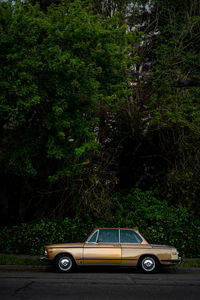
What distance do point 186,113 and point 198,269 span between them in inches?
310

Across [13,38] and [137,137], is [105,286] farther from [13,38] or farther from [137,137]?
[137,137]

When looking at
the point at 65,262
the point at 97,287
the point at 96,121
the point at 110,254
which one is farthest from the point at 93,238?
the point at 96,121

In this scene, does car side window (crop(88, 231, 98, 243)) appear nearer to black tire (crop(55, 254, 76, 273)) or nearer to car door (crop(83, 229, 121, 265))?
car door (crop(83, 229, 121, 265))

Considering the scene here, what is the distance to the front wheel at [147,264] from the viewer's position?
11.3 meters

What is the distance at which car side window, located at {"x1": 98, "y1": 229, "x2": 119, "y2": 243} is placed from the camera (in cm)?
1136

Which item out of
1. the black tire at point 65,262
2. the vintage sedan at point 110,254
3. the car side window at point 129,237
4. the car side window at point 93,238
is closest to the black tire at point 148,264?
the vintage sedan at point 110,254

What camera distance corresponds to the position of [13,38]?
12.4 m

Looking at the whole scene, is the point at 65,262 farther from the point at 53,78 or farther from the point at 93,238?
the point at 53,78

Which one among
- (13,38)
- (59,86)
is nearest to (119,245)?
(59,86)

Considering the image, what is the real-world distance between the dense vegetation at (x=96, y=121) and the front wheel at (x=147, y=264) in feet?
11.7

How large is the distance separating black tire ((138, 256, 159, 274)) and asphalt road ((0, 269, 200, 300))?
655mm

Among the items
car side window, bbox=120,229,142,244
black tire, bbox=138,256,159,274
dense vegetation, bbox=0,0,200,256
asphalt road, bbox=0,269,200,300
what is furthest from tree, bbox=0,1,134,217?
asphalt road, bbox=0,269,200,300

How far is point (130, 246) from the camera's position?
11266 mm

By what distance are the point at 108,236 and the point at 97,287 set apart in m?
3.06
